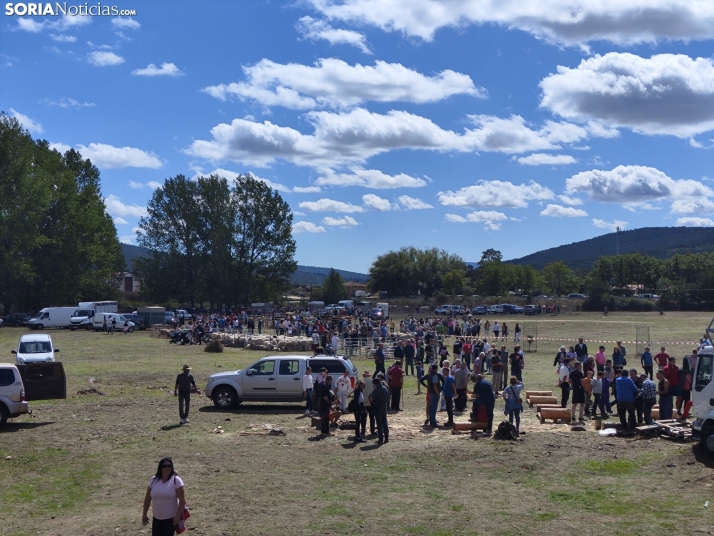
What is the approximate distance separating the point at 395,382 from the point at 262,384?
3.77 metres

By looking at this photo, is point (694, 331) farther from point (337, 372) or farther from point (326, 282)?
point (326, 282)

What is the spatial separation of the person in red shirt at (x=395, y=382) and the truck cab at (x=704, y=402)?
774 centimetres

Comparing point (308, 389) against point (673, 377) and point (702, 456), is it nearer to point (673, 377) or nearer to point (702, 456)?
point (673, 377)

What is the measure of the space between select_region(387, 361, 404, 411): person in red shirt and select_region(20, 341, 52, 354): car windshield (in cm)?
1269

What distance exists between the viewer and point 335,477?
12.7 m

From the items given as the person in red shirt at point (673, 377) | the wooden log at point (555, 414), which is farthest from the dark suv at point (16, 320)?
the person in red shirt at point (673, 377)

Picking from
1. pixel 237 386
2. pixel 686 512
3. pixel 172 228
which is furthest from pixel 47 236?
pixel 686 512

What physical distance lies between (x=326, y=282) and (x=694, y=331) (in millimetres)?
70780

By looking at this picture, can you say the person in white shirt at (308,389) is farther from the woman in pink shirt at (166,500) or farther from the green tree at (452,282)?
the green tree at (452,282)

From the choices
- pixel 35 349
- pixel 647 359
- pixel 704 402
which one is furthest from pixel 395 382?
pixel 35 349

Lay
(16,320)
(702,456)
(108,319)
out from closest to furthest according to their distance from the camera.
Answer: (702,456)
(108,319)
(16,320)

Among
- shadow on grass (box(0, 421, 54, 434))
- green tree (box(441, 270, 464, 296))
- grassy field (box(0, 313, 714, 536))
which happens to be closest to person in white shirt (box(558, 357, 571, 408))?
grassy field (box(0, 313, 714, 536))

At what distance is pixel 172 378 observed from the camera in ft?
89.1

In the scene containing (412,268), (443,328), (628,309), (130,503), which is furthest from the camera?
(412,268)
